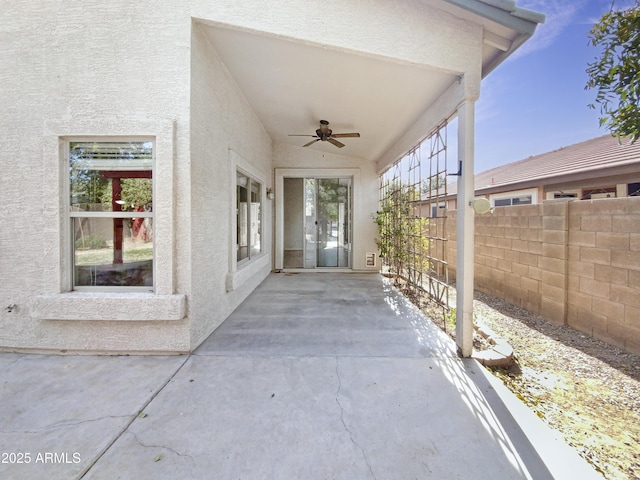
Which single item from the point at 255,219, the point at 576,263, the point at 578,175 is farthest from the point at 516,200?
the point at 255,219

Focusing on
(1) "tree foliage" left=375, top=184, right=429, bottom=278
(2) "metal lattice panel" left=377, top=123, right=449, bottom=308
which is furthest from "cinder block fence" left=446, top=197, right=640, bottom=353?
(1) "tree foliage" left=375, top=184, right=429, bottom=278

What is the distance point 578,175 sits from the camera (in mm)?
7453

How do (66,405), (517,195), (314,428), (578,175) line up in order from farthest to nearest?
1. (517,195)
2. (578,175)
3. (66,405)
4. (314,428)

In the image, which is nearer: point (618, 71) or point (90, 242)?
point (618, 71)

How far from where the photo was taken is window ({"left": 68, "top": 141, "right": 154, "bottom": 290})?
332 cm

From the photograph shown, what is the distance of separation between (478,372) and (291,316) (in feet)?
8.77

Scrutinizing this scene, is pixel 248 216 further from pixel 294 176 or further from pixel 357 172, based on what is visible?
pixel 357 172

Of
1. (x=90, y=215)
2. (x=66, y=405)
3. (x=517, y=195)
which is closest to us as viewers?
(x=66, y=405)

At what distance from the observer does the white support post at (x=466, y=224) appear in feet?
10.4

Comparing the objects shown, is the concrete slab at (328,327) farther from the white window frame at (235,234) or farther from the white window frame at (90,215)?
the white window frame at (90,215)

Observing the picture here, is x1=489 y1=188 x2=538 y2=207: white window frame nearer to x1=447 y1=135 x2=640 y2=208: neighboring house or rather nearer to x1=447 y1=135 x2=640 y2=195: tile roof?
x1=447 y1=135 x2=640 y2=208: neighboring house

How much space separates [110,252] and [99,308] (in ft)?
2.19

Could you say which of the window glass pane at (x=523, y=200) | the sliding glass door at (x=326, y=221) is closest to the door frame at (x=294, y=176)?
the sliding glass door at (x=326, y=221)

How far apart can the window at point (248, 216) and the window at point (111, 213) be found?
1.94 metres
